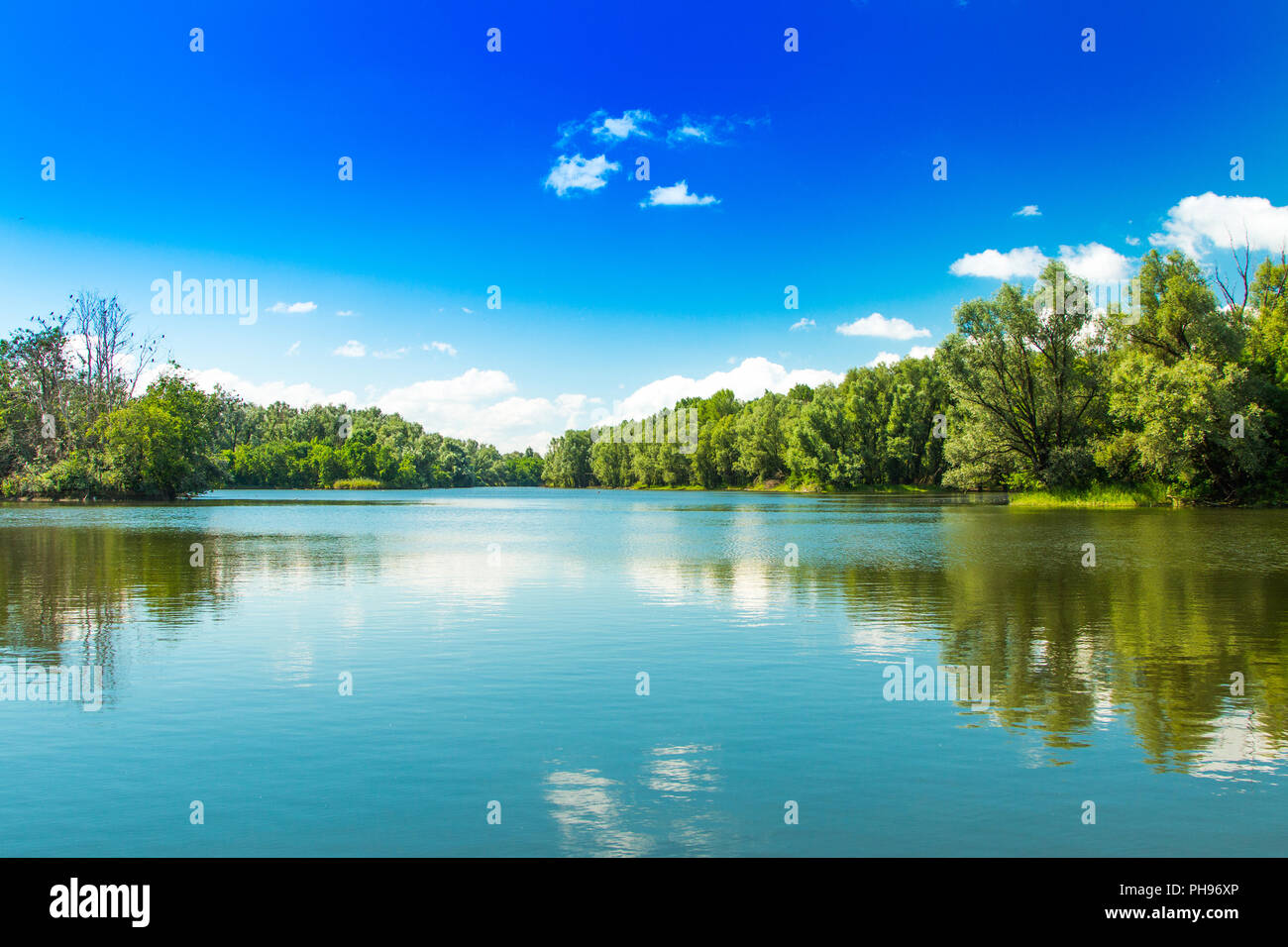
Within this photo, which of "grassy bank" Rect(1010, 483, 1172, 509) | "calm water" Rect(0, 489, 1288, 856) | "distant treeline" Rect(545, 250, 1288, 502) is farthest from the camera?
"grassy bank" Rect(1010, 483, 1172, 509)

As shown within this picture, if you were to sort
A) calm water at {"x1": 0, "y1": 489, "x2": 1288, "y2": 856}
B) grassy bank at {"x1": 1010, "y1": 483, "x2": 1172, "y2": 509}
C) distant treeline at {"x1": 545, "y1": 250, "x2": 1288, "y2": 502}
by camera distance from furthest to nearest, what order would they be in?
grassy bank at {"x1": 1010, "y1": 483, "x2": 1172, "y2": 509} < distant treeline at {"x1": 545, "y1": 250, "x2": 1288, "y2": 502} < calm water at {"x1": 0, "y1": 489, "x2": 1288, "y2": 856}

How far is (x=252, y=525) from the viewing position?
191ft

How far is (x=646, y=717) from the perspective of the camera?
11.9m

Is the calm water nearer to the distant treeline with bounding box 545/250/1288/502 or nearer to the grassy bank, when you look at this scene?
the distant treeline with bounding box 545/250/1288/502

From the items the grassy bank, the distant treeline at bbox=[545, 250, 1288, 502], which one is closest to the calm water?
the distant treeline at bbox=[545, 250, 1288, 502]

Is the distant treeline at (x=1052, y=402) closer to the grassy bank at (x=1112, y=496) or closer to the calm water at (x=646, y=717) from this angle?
the grassy bank at (x=1112, y=496)

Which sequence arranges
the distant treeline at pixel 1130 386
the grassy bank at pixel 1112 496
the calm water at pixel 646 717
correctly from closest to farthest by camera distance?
the calm water at pixel 646 717 → the distant treeline at pixel 1130 386 → the grassy bank at pixel 1112 496

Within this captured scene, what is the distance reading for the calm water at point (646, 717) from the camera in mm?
8211

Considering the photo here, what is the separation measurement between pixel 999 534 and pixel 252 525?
46996mm

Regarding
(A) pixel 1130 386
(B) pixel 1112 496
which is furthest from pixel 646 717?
(B) pixel 1112 496

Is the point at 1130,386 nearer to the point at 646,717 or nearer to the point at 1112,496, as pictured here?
the point at 1112,496

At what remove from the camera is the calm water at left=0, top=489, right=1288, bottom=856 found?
8.21 meters

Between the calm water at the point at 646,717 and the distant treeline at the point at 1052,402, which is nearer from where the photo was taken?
the calm water at the point at 646,717

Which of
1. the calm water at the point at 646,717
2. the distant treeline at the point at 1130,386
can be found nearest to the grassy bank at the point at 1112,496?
the distant treeline at the point at 1130,386
